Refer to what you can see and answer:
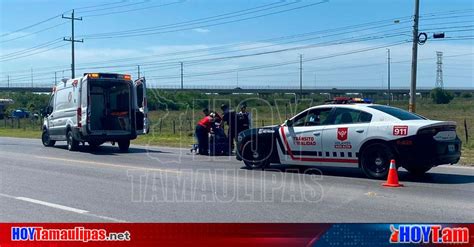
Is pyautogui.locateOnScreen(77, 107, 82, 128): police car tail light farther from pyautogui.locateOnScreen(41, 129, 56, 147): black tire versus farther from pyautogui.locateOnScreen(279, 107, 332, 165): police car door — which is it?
pyautogui.locateOnScreen(279, 107, 332, 165): police car door

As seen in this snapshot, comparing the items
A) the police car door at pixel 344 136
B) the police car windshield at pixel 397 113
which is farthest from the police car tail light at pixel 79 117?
the police car windshield at pixel 397 113

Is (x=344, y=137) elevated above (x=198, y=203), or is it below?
above

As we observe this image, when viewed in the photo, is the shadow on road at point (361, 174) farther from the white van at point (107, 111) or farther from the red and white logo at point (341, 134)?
the white van at point (107, 111)

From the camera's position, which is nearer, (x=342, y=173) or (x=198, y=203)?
(x=198, y=203)

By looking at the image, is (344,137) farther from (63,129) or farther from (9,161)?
(63,129)

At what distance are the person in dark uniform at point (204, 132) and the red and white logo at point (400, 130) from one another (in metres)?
8.09

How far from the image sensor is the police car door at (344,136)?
1228 cm

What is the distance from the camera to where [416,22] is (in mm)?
25000

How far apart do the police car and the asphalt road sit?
0.36 metres

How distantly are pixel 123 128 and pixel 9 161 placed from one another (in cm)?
473

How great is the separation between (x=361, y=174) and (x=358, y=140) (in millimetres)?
1231

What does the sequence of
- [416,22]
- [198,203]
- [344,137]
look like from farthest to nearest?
1. [416,22]
2. [344,137]
3. [198,203]

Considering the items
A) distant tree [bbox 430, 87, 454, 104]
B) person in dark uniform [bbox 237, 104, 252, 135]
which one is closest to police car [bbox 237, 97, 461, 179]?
person in dark uniform [bbox 237, 104, 252, 135]

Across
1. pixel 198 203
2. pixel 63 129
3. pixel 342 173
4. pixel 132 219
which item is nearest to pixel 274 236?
pixel 132 219
